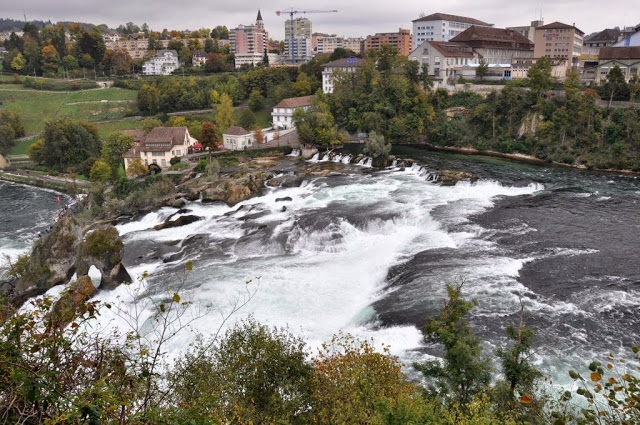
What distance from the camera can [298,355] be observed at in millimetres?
15984

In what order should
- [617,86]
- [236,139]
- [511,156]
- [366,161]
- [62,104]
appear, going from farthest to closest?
[62,104]
[236,139]
[511,156]
[617,86]
[366,161]

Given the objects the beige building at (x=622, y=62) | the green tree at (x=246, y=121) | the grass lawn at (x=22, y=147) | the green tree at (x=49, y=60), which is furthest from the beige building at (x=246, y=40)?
the beige building at (x=622, y=62)

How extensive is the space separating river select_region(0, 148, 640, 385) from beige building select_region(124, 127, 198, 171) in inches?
524

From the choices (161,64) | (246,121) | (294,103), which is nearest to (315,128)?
(246,121)

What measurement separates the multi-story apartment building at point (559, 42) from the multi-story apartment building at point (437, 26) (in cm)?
2759

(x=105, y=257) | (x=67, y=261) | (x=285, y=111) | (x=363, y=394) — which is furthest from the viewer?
(x=285, y=111)

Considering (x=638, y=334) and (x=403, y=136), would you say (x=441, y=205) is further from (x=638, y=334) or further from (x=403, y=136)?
(x=403, y=136)

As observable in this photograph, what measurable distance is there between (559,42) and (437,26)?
33939 mm

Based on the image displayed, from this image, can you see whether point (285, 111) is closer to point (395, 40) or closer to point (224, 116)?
point (224, 116)

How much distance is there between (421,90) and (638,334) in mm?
63139

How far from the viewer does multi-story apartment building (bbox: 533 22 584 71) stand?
89.6 meters

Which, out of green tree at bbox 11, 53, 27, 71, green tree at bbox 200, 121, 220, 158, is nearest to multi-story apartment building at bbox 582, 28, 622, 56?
green tree at bbox 200, 121, 220, 158

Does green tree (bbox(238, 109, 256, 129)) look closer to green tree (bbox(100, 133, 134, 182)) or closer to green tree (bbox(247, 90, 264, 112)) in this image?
green tree (bbox(247, 90, 264, 112))

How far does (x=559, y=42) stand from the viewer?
9138 centimetres
